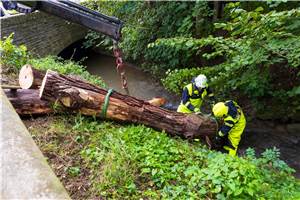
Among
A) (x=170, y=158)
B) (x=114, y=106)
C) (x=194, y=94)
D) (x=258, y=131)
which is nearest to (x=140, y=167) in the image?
(x=170, y=158)

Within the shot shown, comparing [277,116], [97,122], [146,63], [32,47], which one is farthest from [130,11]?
[97,122]

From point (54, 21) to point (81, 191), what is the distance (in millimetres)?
9401

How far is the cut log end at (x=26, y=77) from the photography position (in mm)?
5141

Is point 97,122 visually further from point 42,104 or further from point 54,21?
point 54,21

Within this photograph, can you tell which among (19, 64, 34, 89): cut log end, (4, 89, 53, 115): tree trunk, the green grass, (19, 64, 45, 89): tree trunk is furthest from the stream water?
(19, 64, 34, 89): cut log end

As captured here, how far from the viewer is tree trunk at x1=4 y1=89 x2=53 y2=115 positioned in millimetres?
4789

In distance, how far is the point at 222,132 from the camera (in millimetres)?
6188

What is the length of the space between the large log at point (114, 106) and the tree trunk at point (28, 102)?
0.21 m

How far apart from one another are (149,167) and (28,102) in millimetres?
2186

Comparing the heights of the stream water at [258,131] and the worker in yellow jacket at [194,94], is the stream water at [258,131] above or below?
below

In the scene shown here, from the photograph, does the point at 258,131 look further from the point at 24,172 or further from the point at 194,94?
the point at 24,172

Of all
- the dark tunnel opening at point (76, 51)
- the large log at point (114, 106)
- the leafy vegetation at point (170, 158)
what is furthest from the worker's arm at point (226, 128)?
the dark tunnel opening at point (76, 51)

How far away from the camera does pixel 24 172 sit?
214cm

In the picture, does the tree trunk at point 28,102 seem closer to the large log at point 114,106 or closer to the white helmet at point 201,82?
the large log at point 114,106
